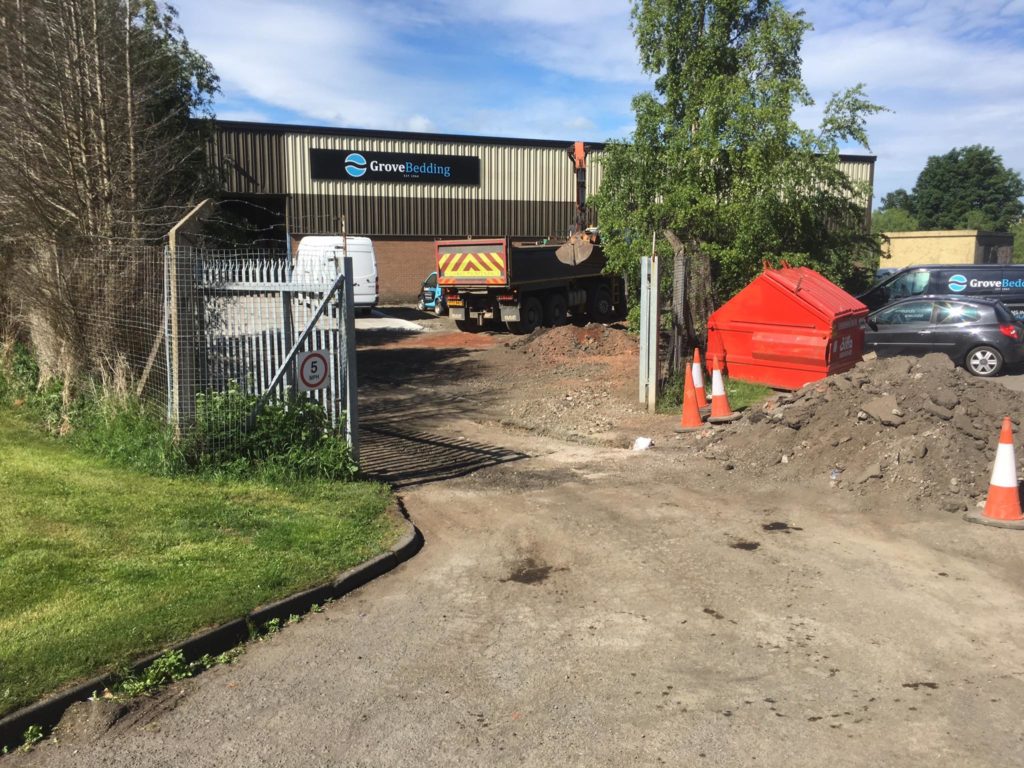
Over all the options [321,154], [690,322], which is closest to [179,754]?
[690,322]

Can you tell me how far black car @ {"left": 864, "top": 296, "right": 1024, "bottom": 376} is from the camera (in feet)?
47.8

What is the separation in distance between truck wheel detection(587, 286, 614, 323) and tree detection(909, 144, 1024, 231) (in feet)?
228

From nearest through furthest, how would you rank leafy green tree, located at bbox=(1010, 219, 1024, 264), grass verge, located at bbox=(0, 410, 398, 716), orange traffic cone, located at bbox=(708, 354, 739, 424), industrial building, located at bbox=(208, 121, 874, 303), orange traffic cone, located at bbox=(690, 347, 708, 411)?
grass verge, located at bbox=(0, 410, 398, 716), orange traffic cone, located at bbox=(708, 354, 739, 424), orange traffic cone, located at bbox=(690, 347, 708, 411), industrial building, located at bbox=(208, 121, 874, 303), leafy green tree, located at bbox=(1010, 219, 1024, 264)

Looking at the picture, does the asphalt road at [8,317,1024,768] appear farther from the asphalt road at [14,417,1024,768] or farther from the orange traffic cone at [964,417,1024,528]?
the orange traffic cone at [964,417,1024,528]

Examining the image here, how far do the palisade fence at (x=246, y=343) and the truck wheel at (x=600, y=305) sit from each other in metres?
17.6

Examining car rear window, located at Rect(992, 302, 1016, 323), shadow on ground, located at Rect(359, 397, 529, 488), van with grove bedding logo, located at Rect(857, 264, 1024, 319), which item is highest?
van with grove bedding logo, located at Rect(857, 264, 1024, 319)

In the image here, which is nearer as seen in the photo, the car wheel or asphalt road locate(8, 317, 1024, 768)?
asphalt road locate(8, 317, 1024, 768)

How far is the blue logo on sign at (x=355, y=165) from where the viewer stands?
110 ft

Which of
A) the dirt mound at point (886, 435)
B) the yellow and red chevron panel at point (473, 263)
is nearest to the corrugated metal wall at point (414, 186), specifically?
the yellow and red chevron panel at point (473, 263)

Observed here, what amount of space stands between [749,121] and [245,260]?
1202 cm

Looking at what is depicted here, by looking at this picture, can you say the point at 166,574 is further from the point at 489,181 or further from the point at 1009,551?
the point at 489,181

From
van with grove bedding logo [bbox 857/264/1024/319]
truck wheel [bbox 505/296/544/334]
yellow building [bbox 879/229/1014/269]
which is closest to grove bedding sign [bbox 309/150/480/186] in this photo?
truck wheel [bbox 505/296/544/334]

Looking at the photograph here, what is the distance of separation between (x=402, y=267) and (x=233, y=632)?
31.0m

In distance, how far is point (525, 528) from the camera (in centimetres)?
685
